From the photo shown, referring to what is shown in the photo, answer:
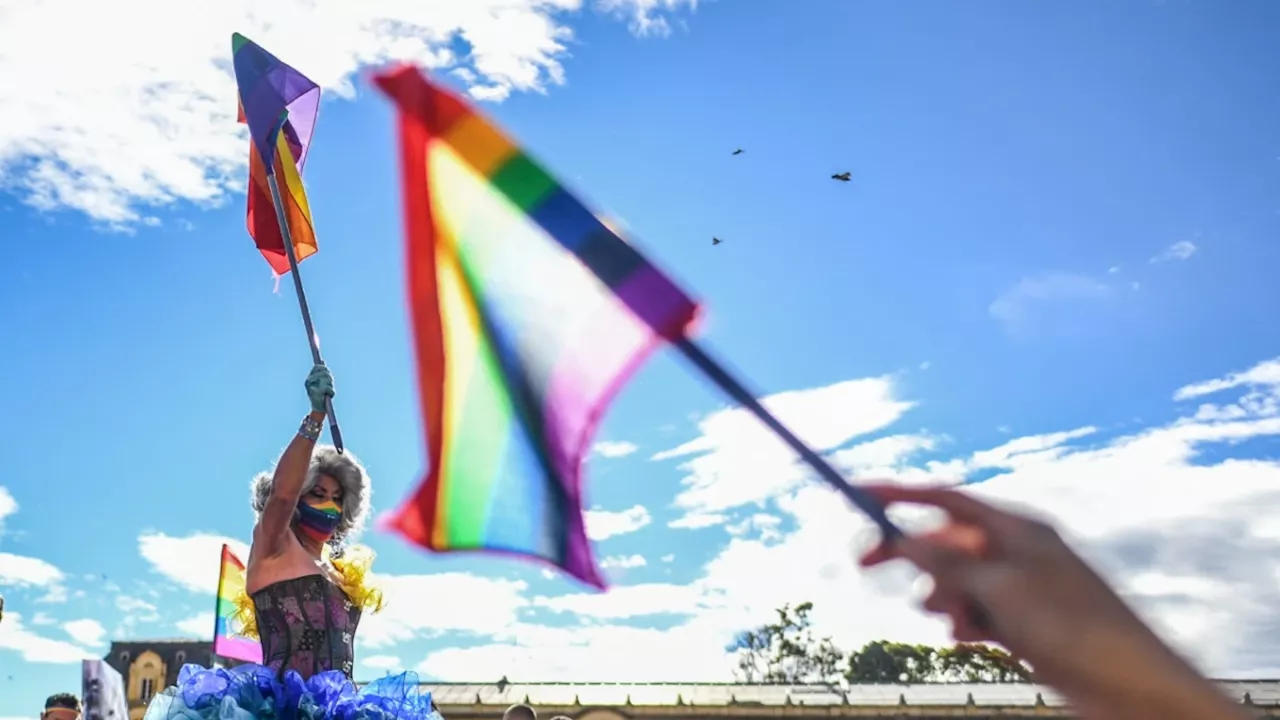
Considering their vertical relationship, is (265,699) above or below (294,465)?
below

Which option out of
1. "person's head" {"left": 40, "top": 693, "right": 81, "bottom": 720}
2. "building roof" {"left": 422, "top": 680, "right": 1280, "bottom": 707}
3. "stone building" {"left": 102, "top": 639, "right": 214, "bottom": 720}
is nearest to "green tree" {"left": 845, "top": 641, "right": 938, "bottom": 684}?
"building roof" {"left": 422, "top": 680, "right": 1280, "bottom": 707}

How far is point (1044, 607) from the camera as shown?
880mm

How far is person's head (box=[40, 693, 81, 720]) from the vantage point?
8266mm

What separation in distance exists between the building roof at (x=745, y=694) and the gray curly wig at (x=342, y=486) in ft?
132

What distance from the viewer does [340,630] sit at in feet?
15.3

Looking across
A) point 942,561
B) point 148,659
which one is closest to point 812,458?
point 942,561

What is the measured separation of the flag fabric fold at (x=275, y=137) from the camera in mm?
5465

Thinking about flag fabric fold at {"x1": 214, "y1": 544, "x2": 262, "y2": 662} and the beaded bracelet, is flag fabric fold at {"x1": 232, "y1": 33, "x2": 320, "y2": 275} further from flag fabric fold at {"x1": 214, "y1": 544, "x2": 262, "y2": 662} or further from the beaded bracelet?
flag fabric fold at {"x1": 214, "y1": 544, "x2": 262, "y2": 662}

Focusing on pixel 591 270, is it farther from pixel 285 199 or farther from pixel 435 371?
pixel 285 199

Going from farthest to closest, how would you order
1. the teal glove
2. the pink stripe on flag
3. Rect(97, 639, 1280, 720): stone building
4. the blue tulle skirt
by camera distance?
Rect(97, 639, 1280, 720): stone building, the pink stripe on flag, the teal glove, the blue tulle skirt

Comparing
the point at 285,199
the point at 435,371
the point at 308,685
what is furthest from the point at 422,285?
the point at 285,199

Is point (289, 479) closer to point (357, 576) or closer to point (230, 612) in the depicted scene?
point (357, 576)

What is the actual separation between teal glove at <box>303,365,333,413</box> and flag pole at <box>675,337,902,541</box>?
113 inches

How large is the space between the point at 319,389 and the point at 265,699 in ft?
3.53
